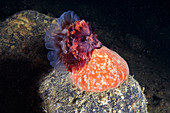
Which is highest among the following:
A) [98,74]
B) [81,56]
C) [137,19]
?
[137,19]

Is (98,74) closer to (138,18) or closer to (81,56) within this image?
(81,56)

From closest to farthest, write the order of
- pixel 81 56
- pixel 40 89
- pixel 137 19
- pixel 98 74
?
pixel 81 56 < pixel 98 74 < pixel 40 89 < pixel 137 19

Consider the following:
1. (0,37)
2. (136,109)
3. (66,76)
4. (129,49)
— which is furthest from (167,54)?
(0,37)

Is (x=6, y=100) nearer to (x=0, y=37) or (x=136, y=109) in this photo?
(x=0, y=37)

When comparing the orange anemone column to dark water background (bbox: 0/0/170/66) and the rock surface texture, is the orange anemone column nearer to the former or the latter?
the rock surface texture

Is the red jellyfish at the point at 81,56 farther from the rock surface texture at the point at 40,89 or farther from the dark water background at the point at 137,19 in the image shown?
the dark water background at the point at 137,19

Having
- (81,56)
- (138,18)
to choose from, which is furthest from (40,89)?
(138,18)

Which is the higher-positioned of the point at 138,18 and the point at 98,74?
the point at 138,18
